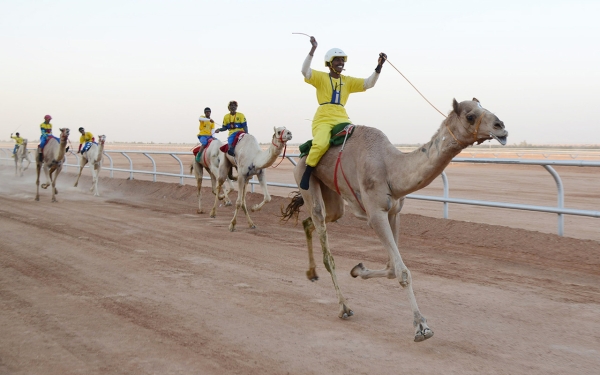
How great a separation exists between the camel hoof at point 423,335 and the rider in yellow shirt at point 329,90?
2.43m

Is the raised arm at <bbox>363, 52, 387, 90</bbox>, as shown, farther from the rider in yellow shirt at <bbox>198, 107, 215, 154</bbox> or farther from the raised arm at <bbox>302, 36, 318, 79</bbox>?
the rider in yellow shirt at <bbox>198, 107, 215, 154</bbox>

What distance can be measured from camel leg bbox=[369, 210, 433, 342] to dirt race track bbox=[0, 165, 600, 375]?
0.18m

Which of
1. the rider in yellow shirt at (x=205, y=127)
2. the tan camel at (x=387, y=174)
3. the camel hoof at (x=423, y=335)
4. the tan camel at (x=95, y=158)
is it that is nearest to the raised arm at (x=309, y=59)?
the tan camel at (x=387, y=174)

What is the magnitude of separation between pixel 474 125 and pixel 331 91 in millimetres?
2415

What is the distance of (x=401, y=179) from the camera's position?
234 inches

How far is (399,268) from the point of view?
5.69m

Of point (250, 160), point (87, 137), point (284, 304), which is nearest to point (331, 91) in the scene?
point (284, 304)

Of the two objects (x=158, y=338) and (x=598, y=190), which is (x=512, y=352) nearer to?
(x=158, y=338)

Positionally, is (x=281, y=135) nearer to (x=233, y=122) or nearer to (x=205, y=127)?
(x=233, y=122)

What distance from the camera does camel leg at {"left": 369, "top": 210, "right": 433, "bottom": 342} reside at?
17.5 feet

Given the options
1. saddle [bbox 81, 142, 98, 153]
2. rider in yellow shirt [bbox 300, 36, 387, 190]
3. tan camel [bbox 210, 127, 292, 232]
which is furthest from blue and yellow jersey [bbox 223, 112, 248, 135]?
saddle [bbox 81, 142, 98, 153]

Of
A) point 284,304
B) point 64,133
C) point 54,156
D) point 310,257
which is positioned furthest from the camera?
point 54,156

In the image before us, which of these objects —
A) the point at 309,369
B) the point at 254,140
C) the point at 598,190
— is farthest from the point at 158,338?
the point at 598,190

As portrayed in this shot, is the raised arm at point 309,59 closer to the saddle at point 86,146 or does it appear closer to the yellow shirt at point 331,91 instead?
the yellow shirt at point 331,91
